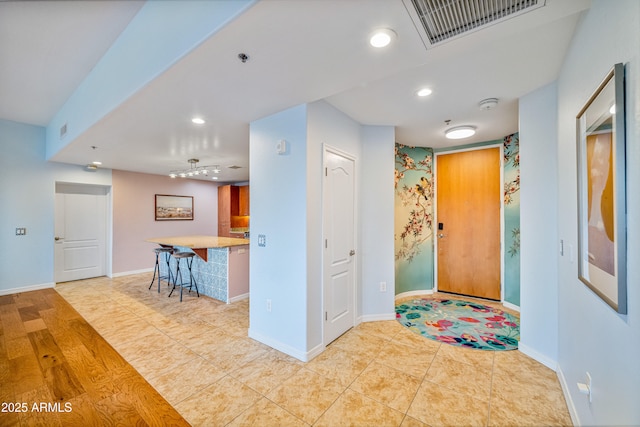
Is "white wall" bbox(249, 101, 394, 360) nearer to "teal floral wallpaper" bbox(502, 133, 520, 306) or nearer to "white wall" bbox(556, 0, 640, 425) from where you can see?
"white wall" bbox(556, 0, 640, 425)

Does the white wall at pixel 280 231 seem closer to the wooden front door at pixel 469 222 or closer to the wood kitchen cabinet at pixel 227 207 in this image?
the wooden front door at pixel 469 222

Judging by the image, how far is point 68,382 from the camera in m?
2.17

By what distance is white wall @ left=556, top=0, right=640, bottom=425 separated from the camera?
37.0 inches

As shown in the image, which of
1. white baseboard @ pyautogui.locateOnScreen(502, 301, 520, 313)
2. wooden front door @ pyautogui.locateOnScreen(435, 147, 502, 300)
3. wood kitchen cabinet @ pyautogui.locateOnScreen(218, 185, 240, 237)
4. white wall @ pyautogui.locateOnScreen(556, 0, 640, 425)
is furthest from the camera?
wood kitchen cabinet @ pyautogui.locateOnScreen(218, 185, 240, 237)

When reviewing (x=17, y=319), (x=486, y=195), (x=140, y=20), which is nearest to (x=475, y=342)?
(x=486, y=195)

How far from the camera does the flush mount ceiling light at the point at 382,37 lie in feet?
4.77

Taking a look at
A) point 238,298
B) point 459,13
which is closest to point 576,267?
point 459,13

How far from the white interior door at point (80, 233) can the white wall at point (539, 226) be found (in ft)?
25.1

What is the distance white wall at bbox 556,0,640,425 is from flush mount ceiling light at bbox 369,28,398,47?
921 mm

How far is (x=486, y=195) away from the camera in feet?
13.8

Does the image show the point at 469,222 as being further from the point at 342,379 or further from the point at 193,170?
the point at 193,170

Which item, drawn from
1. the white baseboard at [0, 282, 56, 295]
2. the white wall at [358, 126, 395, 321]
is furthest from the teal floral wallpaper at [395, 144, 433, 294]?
the white baseboard at [0, 282, 56, 295]

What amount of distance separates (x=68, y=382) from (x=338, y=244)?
2.59 metres

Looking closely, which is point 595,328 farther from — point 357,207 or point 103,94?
point 103,94
